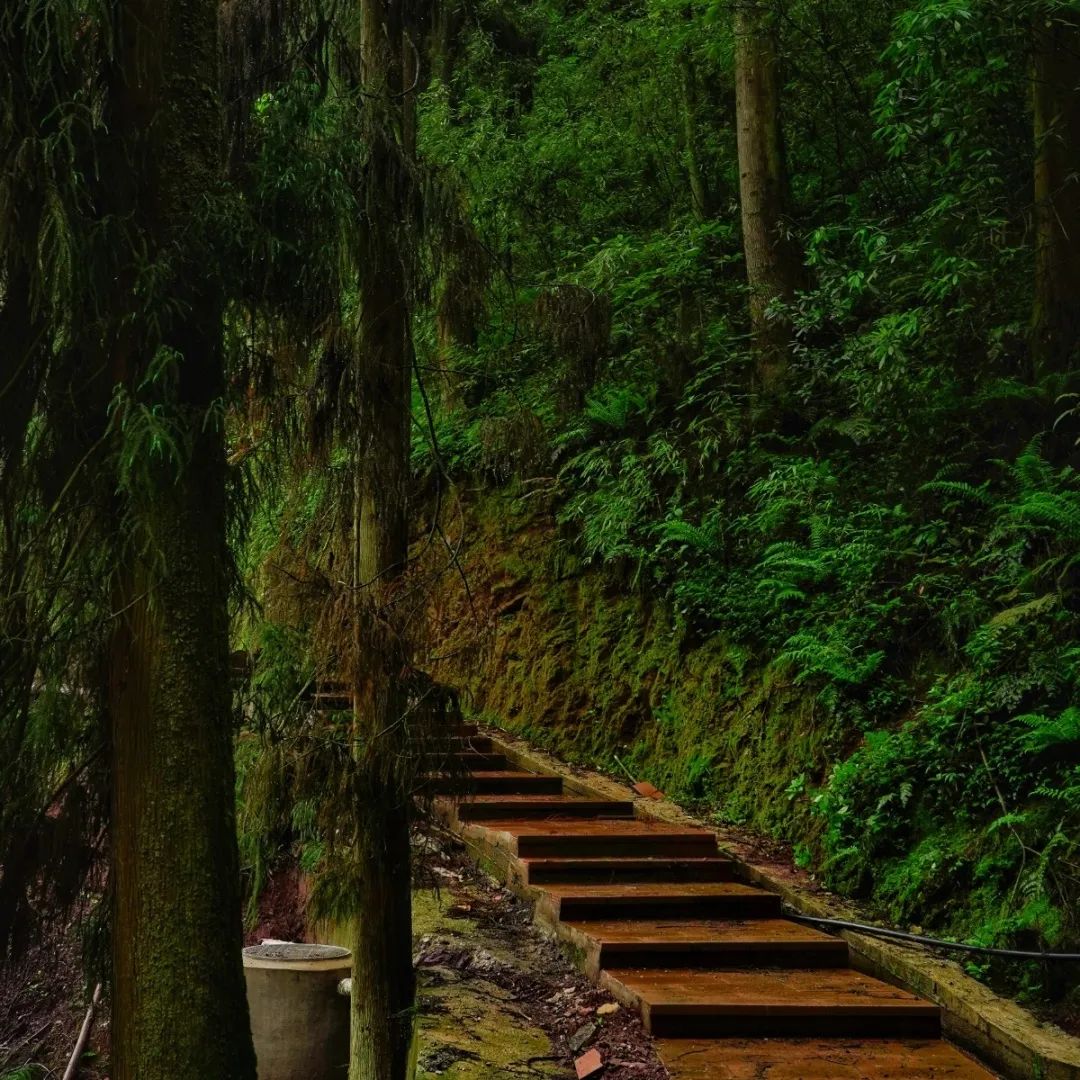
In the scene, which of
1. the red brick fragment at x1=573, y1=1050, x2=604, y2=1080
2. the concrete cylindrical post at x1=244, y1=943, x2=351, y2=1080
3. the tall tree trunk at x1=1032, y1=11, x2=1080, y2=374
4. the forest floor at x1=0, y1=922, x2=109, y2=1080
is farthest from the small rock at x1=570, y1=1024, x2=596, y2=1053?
the tall tree trunk at x1=1032, y1=11, x2=1080, y2=374

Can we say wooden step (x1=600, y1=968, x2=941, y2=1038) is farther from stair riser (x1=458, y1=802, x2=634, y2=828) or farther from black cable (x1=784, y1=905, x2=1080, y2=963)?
stair riser (x1=458, y1=802, x2=634, y2=828)

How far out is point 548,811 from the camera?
30.5ft

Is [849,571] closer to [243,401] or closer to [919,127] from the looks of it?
[919,127]

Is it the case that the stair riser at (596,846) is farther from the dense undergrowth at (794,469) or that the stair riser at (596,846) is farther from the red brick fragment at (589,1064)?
the red brick fragment at (589,1064)

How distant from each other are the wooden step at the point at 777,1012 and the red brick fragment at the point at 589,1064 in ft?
1.07

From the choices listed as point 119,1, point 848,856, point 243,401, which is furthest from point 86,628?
point 848,856

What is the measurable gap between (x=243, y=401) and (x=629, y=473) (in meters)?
6.39

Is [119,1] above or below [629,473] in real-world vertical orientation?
above

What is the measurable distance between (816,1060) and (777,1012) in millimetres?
401

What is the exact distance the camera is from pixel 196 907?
4.56m

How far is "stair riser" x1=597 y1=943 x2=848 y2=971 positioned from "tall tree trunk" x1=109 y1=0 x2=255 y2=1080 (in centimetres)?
248

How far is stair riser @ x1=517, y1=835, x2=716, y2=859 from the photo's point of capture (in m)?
A: 8.16

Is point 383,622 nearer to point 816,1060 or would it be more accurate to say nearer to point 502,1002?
point 502,1002

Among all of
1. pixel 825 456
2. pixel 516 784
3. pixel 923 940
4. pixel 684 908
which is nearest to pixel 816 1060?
pixel 923 940
